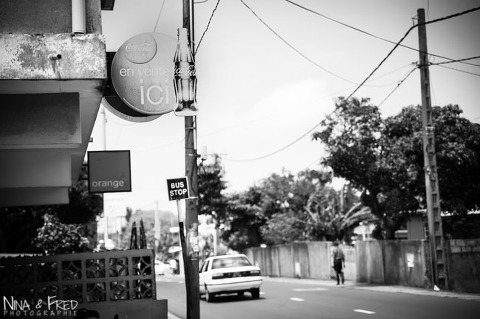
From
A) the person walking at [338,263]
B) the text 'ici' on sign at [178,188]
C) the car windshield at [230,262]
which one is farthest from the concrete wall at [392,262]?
the text 'ici' on sign at [178,188]

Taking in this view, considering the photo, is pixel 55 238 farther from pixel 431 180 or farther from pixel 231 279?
pixel 431 180

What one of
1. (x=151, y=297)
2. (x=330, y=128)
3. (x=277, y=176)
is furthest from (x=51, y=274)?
(x=277, y=176)

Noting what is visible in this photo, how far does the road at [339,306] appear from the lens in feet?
52.6

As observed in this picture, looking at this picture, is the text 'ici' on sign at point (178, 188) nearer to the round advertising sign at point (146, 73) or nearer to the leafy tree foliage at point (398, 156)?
the round advertising sign at point (146, 73)

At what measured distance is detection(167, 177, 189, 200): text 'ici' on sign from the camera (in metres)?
14.3

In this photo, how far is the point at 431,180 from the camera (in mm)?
22625

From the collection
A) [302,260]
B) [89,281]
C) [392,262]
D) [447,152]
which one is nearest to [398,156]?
Result: [447,152]

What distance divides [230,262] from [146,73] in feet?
47.5

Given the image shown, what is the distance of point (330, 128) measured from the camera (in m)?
26.9

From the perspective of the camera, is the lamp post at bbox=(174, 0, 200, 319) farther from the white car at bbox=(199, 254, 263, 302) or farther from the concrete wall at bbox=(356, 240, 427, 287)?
the concrete wall at bbox=(356, 240, 427, 287)

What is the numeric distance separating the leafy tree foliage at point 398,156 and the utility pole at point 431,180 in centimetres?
269

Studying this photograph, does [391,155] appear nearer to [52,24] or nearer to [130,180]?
[130,180]

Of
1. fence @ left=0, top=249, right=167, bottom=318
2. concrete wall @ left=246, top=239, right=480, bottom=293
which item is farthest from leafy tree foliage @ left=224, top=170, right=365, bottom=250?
fence @ left=0, top=249, right=167, bottom=318

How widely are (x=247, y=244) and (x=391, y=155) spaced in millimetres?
27888
